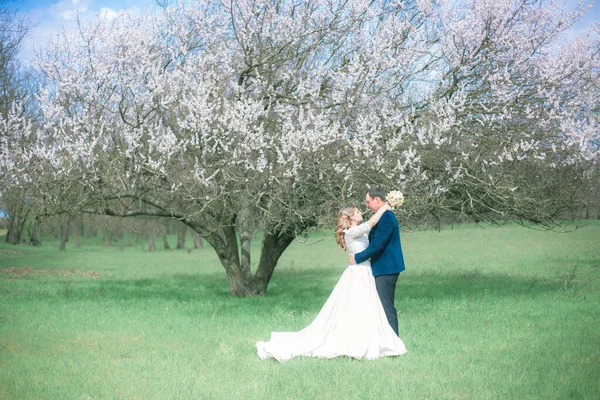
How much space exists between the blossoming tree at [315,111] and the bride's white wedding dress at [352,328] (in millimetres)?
3440

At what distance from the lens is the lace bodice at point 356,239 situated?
7.34 meters

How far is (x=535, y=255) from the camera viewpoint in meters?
25.5

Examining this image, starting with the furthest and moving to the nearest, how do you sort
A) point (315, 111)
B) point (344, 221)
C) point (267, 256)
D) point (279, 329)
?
point (267, 256)
point (315, 111)
point (279, 329)
point (344, 221)

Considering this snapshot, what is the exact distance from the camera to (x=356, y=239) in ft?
24.5

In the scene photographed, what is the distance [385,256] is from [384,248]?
0.12m

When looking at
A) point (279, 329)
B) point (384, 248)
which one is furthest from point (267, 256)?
point (384, 248)

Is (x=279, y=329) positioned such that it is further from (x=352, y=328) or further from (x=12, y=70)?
(x=12, y=70)

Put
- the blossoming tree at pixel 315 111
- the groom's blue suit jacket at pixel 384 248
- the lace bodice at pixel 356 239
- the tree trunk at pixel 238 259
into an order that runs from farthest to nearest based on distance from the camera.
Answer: the tree trunk at pixel 238 259 → the blossoming tree at pixel 315 111 → the lace bodice at pixel 356 239 → the groom's blue suit jacket at pixel 384 248

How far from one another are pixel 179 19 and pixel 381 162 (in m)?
5.09

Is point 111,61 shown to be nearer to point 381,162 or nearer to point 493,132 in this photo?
point 381,162

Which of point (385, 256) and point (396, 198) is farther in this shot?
point (396, 198)

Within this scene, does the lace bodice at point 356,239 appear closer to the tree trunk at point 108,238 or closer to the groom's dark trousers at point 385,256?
the groom's dark trousers at point 385,256

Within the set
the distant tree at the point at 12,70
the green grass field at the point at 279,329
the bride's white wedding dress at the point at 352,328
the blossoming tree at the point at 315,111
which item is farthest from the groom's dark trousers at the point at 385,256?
the distant tree at the point at 12,70

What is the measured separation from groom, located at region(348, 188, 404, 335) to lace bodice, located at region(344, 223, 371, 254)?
0.08 m
